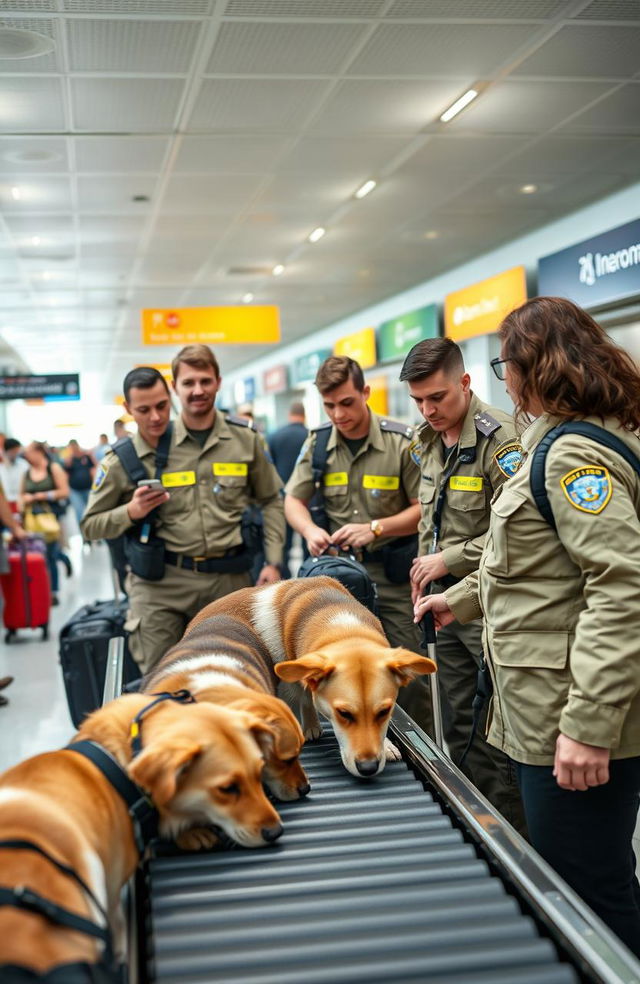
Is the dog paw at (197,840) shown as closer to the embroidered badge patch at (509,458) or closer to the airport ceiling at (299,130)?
the embroidered badge patch at (509,458)

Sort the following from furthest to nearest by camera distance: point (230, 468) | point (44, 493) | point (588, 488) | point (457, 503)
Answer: point (44, 493)
point (230, 468)
point (457, 503)
point (588, 488)

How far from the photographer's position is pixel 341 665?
236cm

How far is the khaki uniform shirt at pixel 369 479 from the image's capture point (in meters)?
4.27

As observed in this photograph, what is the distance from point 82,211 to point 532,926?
9189 millimetres

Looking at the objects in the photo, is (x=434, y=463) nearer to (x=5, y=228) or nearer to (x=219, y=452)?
(x=219, y=452)

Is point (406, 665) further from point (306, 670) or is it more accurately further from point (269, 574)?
point (269, 574)

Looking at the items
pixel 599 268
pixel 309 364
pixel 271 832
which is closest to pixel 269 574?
pixel 271 832

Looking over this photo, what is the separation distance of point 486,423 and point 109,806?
220cm

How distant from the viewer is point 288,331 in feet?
66.6

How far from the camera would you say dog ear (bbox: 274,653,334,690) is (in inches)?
89.7

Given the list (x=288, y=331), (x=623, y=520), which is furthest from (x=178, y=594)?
(x=288, y=331)

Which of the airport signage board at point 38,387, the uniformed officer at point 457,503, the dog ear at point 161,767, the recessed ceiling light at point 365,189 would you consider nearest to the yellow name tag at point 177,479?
the uniformed officer at point 457,503

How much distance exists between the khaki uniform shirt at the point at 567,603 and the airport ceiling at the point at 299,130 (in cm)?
401

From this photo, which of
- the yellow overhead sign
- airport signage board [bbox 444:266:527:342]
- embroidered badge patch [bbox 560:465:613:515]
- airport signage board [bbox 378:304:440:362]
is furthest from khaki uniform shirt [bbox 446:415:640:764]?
the yellow overhead sign
